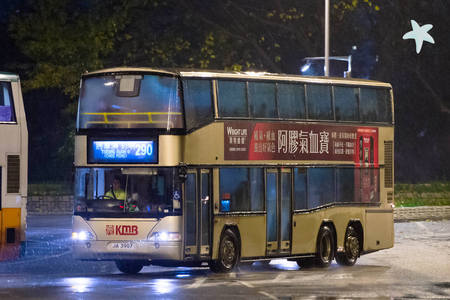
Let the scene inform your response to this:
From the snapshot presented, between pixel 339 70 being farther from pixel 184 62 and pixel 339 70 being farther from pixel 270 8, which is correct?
pixel 184 62

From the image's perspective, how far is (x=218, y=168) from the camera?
2045 cm

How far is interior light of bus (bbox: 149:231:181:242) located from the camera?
764 inches

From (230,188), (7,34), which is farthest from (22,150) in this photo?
(7,34)

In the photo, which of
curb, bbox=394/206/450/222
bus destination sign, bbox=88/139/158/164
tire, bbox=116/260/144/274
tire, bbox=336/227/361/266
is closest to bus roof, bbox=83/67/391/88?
bus destination sign, bbox=88/139/158/164

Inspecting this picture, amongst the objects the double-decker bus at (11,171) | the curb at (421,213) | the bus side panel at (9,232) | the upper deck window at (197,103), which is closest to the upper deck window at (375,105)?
the upper deck window at (197,103)

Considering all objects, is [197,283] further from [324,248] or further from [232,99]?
[324,248]

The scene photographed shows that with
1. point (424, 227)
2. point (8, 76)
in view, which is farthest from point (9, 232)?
point (424, 227)

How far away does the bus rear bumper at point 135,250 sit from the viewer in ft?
63.6

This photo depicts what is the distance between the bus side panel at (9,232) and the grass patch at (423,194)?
26.2 metres

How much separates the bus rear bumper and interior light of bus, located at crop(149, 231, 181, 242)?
0.05m

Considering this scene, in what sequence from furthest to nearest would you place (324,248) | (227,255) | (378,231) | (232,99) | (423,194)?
(423,194) < (378,231) < (324,248) < (232,99) < (227,255)

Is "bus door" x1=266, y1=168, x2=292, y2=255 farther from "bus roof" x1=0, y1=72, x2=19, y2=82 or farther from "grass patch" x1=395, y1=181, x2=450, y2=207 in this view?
"grass patch" x1=395, y1=181, x2=450, y2=207

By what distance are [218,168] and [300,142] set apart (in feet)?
8.08

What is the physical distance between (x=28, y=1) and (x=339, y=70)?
44.8ft
